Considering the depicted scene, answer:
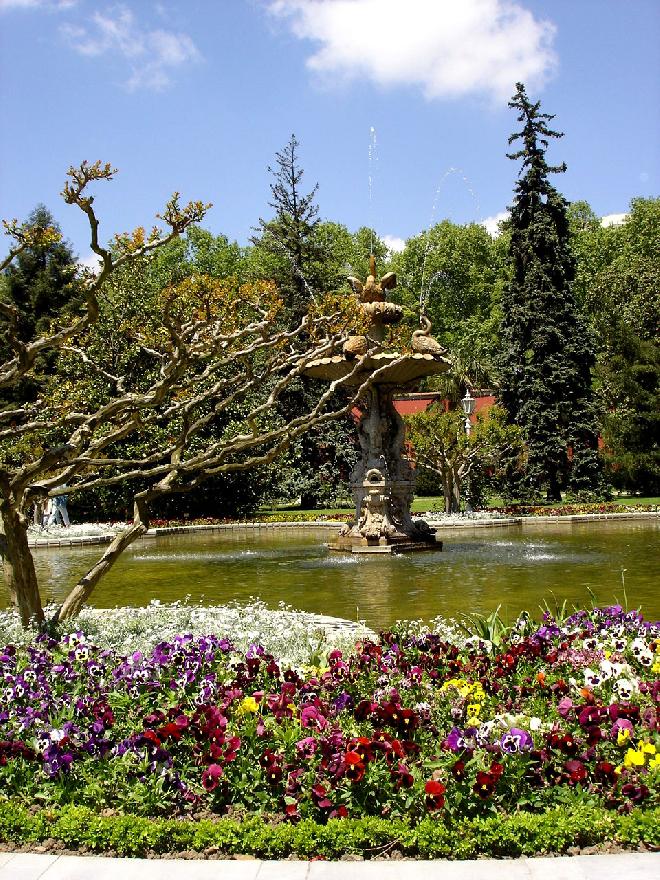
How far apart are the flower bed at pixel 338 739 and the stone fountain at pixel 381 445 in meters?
12.2

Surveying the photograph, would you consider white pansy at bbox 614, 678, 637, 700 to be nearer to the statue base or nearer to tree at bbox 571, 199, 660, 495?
the statue base

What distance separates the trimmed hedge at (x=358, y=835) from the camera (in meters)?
4.02

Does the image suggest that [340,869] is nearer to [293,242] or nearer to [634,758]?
[634,758]

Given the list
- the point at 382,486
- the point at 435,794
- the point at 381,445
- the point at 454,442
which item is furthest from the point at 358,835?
the point at 454,442

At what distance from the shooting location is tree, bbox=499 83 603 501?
116 ft

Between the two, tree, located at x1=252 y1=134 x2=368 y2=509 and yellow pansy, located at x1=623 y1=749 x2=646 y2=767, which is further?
tree, located at x1=252 y1=134 x2=368 y2=509

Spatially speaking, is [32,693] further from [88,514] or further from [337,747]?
[88,514]

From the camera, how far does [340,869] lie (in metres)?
3.88

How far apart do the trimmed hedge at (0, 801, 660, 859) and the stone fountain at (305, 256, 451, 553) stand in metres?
13.8

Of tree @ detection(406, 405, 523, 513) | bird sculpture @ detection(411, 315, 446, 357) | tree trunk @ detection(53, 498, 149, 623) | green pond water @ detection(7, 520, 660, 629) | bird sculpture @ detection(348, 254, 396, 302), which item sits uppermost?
bird sculpture @ detection(348, 254, 396, 302)

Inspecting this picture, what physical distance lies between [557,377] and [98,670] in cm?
3245

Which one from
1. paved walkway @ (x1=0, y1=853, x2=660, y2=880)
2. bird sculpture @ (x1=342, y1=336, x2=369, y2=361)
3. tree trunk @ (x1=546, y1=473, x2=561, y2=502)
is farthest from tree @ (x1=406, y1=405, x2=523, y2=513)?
paved walkway @ (x1=0, y1=853, x2=660, y2=880)

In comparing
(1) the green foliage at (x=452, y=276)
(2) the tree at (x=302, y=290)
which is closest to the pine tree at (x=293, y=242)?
(2) the tree at (x=302, y=290)

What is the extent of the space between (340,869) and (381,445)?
1516cm
